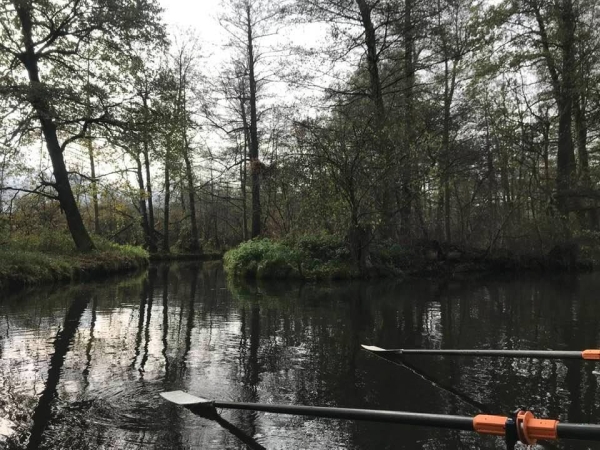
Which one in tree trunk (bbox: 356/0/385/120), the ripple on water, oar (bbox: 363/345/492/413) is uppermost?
tree trunk (bbox: 356/0/385/120)

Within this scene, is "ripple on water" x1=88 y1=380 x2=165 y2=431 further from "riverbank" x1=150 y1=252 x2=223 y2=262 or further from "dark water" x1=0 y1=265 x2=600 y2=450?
"riverbank" x1=150 y1=252 x2=223 y2=262

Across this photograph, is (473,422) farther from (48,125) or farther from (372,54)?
(48,125)

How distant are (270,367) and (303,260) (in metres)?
10.2

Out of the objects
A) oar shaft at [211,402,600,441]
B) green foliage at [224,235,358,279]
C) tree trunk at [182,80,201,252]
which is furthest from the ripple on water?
tree trunk at [182,80,201,252]

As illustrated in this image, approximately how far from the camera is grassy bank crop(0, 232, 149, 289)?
12.9 meters

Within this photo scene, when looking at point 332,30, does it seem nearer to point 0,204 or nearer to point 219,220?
point 0,204

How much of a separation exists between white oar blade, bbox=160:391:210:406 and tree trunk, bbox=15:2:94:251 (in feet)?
42.9

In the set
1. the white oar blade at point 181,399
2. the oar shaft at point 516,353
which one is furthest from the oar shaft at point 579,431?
the white oar blade at point 181,399

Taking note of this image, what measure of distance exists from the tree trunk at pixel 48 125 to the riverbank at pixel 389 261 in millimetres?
5878

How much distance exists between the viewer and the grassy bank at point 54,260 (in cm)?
1293

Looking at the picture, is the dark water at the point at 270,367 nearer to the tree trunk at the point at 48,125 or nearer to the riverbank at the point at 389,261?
the riverbank at the point at 389,261

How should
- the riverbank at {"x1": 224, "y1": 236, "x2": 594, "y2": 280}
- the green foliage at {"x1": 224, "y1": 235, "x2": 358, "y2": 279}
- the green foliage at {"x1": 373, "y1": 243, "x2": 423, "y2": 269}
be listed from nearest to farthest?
the green foliage at {"x1": 224, "y1": 235, "x2": 358, "y2": 279}
the riverbank at {"x1": 224, "y1": 236, "x2": 594, "y2": 280}
the green foliage at {"x1": 373, "y1": 243, "x2": 423, "y2": 269}

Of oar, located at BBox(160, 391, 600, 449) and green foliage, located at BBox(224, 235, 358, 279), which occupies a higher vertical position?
green foliage, located at BBox(224, 235, 358, 279)

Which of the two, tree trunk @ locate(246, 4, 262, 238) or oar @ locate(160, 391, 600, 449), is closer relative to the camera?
oar @ locate(160, 391, 600, 449)
